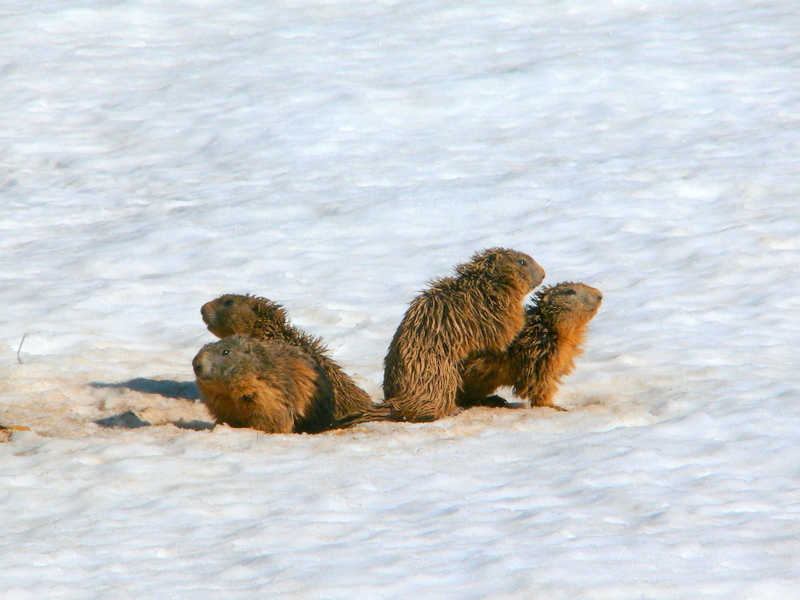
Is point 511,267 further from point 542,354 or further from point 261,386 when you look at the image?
point 261,386

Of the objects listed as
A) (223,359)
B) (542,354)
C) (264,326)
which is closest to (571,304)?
(542,354)

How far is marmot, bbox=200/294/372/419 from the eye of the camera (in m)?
7.41

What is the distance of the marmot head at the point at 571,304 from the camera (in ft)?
25.0

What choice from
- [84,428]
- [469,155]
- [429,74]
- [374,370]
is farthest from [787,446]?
[429,74]

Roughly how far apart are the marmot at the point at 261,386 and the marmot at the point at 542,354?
1.27 m

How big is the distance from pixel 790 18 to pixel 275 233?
11.4 metres

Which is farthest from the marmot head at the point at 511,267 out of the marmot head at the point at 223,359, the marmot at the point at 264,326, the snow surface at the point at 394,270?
the marmot head at the point at 223,359

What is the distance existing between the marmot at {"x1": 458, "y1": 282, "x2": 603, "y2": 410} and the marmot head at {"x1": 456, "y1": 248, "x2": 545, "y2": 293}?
0.30 meters

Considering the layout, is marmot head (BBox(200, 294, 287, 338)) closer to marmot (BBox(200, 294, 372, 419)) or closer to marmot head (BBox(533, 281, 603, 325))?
Answer: marmot (BBox(200, 294, 372, 419))

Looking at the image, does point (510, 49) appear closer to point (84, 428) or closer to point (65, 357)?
point (65, 357)

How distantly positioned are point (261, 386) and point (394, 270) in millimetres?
4350

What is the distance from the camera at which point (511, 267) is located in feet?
24.4

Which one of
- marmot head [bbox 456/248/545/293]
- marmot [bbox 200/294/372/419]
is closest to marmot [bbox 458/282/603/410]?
marmot head [bbox 456/248/545/293]

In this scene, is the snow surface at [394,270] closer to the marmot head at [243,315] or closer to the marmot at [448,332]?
the marmot at [448,332]
